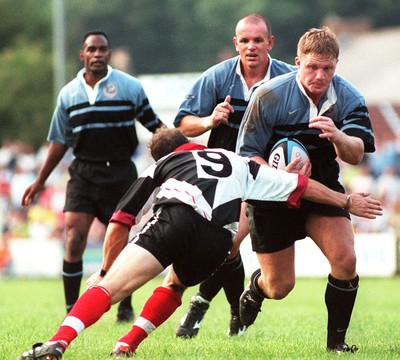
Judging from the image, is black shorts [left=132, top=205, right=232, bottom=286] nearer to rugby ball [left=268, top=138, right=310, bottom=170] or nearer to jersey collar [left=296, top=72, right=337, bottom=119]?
rugby ball [left=268, top=138, right=310, bottom=170]

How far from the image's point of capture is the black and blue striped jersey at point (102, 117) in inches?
415

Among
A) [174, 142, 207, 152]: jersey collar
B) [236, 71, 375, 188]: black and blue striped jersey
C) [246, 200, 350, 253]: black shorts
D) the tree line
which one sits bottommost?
the tree line

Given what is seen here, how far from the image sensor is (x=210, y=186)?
6.88m

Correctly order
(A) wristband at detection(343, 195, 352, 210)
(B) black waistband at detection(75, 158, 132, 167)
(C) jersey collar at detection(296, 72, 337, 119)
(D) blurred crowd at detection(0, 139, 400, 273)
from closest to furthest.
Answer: (A) wristband at detection(343, 195, 352, 210)
(C) jersey collar at detection(296, 72, 337, 119)
(B) black waistband at detection(75, 158, 132, 167)
(D) blurred crowd at detection(0, 139, 400, 273)

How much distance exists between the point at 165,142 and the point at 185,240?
0.76 metres

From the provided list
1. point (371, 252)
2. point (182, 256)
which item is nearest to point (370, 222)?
point (371, 252)

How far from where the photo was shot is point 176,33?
35.9m

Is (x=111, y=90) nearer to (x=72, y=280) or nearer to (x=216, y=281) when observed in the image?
(x=72, y=280)

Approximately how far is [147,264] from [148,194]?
47cm

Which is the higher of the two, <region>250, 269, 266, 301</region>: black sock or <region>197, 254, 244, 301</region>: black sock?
<region>250, 269, 266, 301</region>: black sock

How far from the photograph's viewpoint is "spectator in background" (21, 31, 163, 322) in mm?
10539

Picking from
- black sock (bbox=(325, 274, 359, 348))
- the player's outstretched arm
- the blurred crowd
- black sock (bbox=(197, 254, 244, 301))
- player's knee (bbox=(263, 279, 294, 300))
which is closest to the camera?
the player's outstretched arm

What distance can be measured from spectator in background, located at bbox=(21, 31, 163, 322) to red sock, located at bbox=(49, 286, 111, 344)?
3.89m

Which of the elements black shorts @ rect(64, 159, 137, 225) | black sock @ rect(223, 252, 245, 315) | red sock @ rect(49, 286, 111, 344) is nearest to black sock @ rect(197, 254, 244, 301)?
black sock @ rect(223, 252, 245, 315)
